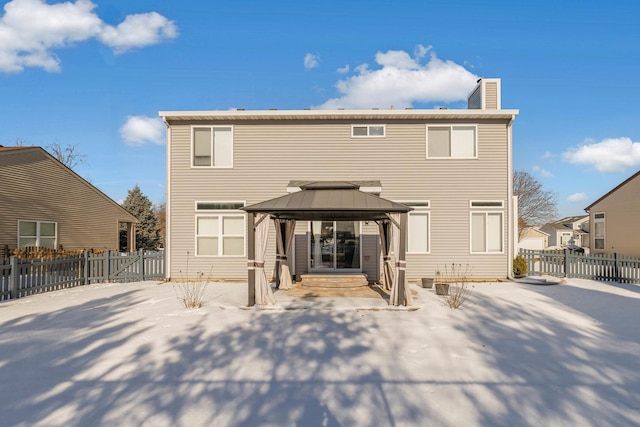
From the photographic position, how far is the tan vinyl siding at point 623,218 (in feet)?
59.9

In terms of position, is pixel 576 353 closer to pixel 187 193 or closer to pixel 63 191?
pixel 187 193

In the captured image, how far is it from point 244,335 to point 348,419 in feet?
10.3

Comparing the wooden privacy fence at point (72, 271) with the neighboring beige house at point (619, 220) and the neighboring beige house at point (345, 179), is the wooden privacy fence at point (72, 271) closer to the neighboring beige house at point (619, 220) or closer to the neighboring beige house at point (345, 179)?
the neighboring beige house at point (345, 179)

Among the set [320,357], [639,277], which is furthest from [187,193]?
[639,277]

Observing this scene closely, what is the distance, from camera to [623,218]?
19141 millimetres

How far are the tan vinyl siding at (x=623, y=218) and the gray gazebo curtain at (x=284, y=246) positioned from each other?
18851mm

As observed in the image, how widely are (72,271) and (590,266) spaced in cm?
1873

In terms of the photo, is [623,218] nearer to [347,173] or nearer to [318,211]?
[347,173]

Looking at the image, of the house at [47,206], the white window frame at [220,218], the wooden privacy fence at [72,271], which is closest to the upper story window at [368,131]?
the white window frame at [220,218]

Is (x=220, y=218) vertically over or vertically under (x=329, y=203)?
under

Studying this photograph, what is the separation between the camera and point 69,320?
7.33m

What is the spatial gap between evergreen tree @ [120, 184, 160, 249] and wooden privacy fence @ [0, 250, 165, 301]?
18714 mm

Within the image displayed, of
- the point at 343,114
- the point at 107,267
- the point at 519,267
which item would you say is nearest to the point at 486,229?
→ the point at 519,267

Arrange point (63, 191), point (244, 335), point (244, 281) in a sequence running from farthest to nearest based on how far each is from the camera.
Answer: point (63, 191) < point (244, 281) < point (244, 335)
